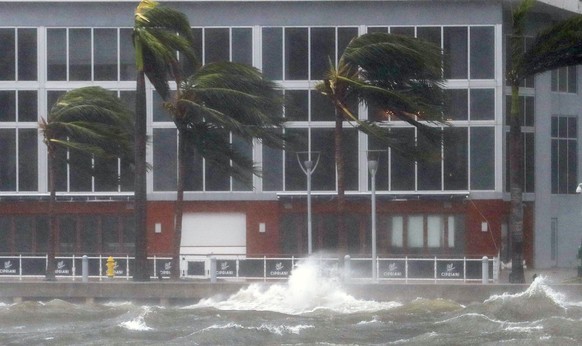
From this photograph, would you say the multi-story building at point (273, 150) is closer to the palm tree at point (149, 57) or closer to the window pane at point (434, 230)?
the window pane at point (434, 230)

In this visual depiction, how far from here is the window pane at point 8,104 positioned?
45.3 meters

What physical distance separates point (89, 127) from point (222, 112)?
416 centimetres

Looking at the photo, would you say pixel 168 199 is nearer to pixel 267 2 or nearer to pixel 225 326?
pixel 267 2

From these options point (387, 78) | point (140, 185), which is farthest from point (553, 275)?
point (140, 185)

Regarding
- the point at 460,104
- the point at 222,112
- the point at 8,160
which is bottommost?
the point at 8,160

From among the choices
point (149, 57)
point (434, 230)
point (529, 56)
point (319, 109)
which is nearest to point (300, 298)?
point (149, 57)

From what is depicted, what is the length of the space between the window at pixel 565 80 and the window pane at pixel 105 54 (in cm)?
1728

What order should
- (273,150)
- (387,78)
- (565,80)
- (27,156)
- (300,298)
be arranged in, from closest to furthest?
(300,298) → (387,78) → (273,150) → (27,156) → (565,80)

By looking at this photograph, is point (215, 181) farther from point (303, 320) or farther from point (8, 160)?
point (303, 320)

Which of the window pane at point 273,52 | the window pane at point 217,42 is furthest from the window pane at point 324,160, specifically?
the window pane at point 217,42

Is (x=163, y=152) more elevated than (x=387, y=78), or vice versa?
(x=387, y=78)

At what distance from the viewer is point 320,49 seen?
44719 mm

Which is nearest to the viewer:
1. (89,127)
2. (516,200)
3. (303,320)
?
(303,320)

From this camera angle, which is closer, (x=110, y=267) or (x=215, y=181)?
(x=110, y=267)
